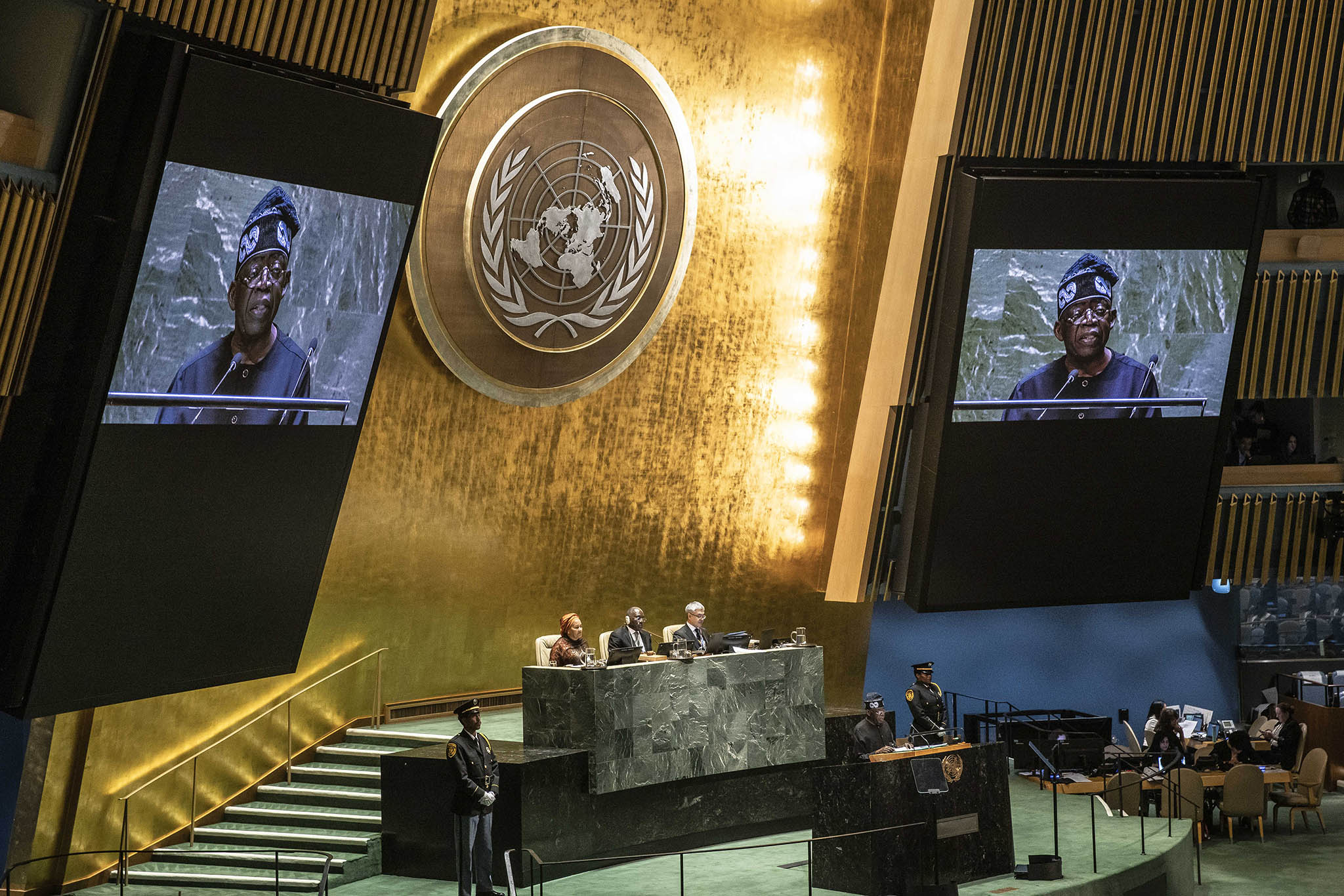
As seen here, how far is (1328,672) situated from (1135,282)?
8466 millimetres

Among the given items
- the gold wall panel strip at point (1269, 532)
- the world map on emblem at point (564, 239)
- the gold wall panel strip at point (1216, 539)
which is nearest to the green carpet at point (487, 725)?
the world map on emblem at point (564, 239)

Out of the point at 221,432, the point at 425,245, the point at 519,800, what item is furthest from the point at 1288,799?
the point at 221,432

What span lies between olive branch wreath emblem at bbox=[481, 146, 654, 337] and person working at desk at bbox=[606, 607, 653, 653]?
2643 millimetres

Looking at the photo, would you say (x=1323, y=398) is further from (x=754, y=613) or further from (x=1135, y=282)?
(x=754, y=613)

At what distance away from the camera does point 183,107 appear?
7.91m

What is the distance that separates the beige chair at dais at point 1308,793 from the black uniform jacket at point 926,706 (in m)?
4.69

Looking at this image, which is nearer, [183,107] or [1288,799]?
[183,107]

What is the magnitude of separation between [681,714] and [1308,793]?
25.3ft

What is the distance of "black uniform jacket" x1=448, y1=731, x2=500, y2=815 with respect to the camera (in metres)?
9.08

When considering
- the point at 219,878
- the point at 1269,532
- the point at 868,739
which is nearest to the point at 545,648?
the point at 868,739

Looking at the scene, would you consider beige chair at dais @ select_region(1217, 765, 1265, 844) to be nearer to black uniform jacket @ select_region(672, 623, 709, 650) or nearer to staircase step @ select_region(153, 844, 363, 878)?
black uniform jacket @ select_region(672, 623, 709, 650)

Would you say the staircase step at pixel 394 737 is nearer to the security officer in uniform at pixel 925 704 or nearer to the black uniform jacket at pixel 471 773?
the black uniform jacket at pixel 471 773

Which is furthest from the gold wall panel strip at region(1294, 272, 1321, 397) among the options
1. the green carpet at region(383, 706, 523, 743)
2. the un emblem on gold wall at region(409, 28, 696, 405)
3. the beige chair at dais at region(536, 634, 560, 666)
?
the green carpet at region(383, 706, 523, 743)

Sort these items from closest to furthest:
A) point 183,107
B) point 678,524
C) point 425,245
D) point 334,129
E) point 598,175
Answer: point 183,107 < point 334,129 < point 425,245 < point 598,175 < point 678,524
